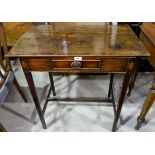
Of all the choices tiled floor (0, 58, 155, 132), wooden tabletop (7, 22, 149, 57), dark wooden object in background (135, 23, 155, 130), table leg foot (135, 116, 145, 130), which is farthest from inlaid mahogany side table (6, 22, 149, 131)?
tiled floor (0, 58, 155, 132)

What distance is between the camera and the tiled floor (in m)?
1.42

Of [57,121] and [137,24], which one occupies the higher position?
A: [137,24]

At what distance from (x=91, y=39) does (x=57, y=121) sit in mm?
816

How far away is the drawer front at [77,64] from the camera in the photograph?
0.89m

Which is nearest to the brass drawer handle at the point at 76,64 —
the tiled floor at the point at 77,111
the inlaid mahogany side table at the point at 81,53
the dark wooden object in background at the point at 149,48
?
the inlaid mahogany side table at the point at 81,53

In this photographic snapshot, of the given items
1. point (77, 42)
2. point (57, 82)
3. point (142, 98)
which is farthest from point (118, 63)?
point (57, 82)

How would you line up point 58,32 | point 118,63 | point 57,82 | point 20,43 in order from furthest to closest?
point 57,82, point 58,32, point 20,43, point 118,63

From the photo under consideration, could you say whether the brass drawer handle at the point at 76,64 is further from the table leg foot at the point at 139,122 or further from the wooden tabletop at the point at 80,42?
the table leg foot at the point at 139,122

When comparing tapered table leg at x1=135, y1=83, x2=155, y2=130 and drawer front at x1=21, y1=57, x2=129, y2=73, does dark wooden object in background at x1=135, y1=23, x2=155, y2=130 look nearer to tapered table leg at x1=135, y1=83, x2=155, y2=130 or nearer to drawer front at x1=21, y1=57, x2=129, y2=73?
tapered table leg at x1=135, y1=83, x2=155, y2=130

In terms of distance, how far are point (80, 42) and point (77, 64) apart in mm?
156
